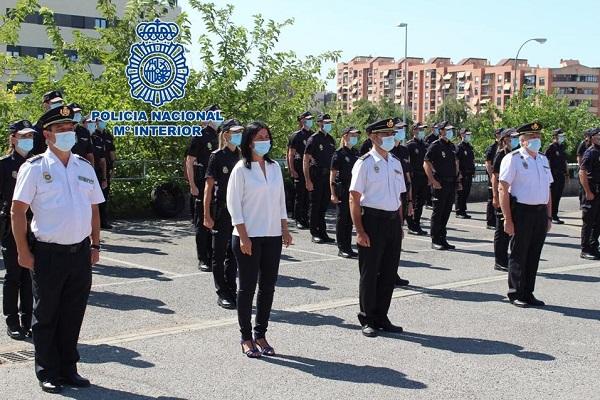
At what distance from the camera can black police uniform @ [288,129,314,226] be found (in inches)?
579

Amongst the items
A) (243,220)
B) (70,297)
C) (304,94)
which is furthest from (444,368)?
(304,94)

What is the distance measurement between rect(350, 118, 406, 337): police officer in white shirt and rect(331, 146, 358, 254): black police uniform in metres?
4.41

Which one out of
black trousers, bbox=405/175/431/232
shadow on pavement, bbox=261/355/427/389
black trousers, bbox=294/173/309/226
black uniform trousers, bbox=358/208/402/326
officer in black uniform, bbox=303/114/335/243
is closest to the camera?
shadow on pavement, bbox=261/355/427/389

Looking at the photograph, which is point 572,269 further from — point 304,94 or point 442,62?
point 442,62

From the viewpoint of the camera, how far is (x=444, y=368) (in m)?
6.06

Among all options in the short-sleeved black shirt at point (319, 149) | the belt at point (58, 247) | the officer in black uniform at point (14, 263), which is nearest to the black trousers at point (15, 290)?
the officer in black uniform at point (14, 263)

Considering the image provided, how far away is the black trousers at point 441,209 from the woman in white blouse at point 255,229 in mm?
6666

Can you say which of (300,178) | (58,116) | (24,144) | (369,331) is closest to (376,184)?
(369,331)

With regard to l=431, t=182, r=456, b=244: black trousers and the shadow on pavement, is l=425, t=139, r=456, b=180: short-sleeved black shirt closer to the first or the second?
l=431, t=182, r=456, b=244: black trousers

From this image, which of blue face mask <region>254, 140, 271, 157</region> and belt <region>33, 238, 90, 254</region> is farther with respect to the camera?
blue face mask <region>254, 140, 271, 157</region>

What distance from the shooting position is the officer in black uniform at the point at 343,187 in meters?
11.8

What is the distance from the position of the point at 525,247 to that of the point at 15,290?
523 cm

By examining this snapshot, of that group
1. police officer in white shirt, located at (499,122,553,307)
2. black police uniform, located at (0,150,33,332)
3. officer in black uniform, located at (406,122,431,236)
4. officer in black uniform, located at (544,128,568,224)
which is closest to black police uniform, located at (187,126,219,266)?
black police uniform, located at (0,150,33,332)

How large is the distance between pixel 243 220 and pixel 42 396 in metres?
2.05
